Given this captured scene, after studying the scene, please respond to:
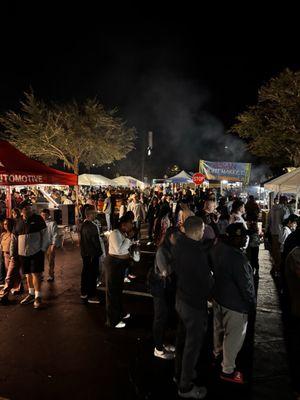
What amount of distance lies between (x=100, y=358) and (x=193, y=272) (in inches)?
80.5

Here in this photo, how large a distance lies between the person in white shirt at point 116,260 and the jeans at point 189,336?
64.9 inches

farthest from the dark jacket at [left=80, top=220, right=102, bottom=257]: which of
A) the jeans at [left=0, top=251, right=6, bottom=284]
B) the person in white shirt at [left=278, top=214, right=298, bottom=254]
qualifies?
the person in white shirt at [left=278, top=214, right=298, bottom=254]

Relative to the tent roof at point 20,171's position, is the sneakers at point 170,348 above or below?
below

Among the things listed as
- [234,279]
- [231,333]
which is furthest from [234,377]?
[234,279]

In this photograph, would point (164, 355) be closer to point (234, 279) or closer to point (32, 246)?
point (234, 279)

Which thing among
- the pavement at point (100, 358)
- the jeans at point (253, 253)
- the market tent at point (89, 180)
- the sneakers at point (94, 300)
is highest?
the market tent at point (89, 180)

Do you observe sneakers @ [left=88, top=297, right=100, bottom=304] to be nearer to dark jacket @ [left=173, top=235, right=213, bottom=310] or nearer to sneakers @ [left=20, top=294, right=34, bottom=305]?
sneakers @ [left=20, top=294, right=34, bottom=305]

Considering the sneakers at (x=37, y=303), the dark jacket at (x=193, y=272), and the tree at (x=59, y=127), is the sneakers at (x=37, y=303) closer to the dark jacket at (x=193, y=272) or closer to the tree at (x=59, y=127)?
the dark jacket at (x=193, y=272)

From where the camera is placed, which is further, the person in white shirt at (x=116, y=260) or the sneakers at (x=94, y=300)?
the sneakers at (x=94, y=300)

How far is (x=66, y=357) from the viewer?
4070 mm

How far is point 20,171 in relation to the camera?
688 centimetres

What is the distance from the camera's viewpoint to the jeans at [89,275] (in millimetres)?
5898

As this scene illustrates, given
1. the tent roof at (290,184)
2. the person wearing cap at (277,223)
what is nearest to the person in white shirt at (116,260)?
the person wearing cap at (277,223)

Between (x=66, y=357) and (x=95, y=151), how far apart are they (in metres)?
19.4
